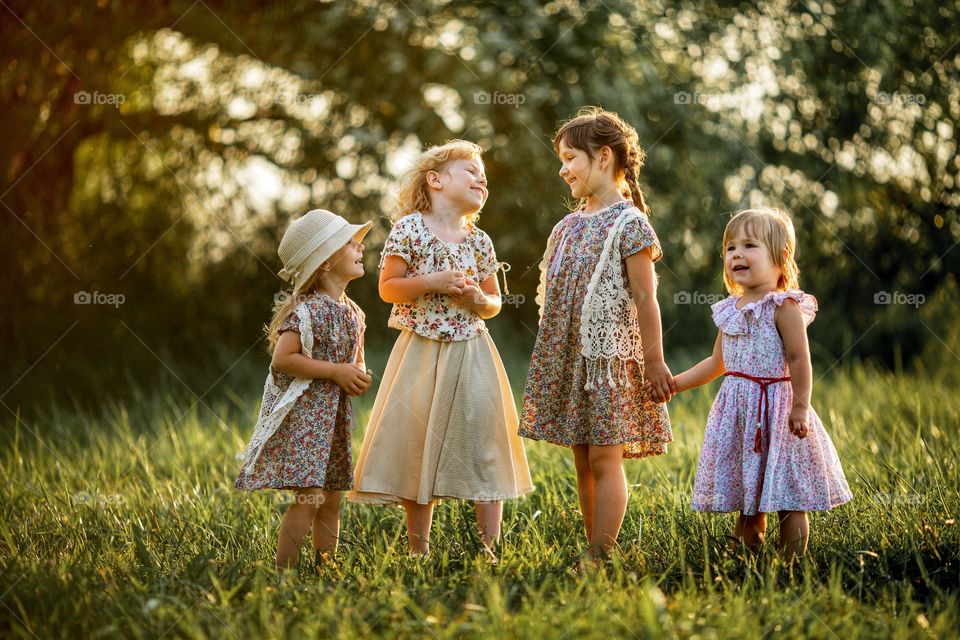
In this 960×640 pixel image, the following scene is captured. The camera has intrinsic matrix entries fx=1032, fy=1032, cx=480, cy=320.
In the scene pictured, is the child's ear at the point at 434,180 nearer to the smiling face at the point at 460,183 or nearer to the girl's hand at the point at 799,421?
the smiling face at the point at 460,183

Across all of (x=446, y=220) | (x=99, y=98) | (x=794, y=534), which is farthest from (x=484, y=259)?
(x=99, y=98)

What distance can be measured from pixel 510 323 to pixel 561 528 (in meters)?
5.12

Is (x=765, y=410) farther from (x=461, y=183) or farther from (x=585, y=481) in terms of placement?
(x=461, y=183)

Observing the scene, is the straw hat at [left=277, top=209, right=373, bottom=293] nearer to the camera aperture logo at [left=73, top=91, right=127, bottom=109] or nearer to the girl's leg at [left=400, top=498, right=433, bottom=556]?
the girl's leg at [left=400, top=498, right=433, bottom=556]

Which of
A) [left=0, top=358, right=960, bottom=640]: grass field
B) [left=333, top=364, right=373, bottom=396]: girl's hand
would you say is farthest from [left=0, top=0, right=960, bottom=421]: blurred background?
[left=333, top=364, right=373, bottom=396]: girl's hand

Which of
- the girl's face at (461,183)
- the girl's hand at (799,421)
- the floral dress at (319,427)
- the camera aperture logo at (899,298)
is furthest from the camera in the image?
the camera aperture logo at (899,298)

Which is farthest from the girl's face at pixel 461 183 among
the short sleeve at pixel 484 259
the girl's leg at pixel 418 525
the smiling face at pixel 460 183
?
the girl's leg at pixel 418 525

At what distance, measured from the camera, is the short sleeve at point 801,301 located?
3260 mm

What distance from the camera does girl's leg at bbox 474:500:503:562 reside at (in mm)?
3490

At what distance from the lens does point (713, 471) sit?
10.8 feet

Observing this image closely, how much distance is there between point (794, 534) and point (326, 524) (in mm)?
1530

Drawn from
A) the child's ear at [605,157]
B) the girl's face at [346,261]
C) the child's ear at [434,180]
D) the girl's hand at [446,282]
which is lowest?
the girl's hand at [446,282]

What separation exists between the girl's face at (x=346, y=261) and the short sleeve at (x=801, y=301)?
54.7 inches

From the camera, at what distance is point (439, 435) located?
11.5 feet
